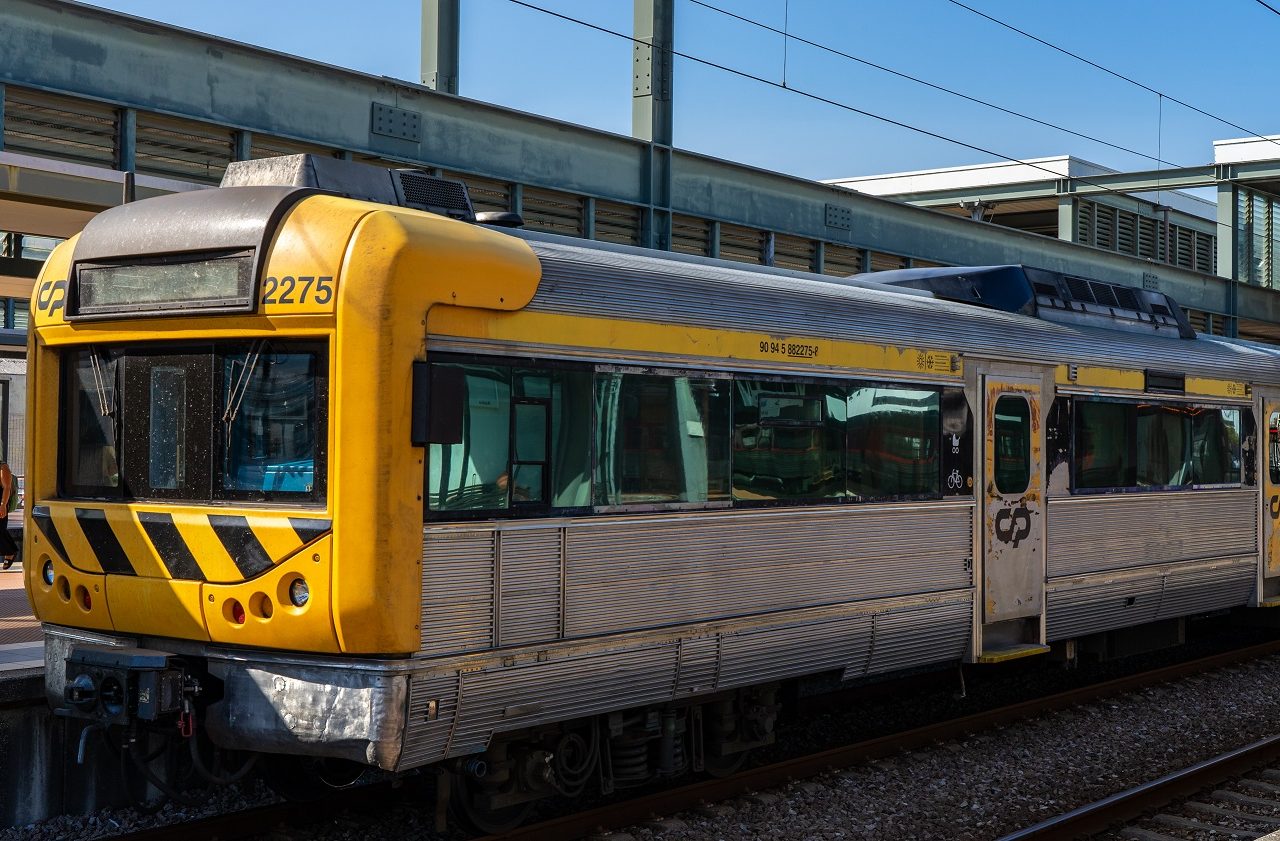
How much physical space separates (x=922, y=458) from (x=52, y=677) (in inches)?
211

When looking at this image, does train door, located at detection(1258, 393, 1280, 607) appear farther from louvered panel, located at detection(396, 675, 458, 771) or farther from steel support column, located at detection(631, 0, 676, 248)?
louvered panel, located at detection(396, 675, 458, 771)

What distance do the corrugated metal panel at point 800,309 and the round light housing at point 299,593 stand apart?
1.65 m

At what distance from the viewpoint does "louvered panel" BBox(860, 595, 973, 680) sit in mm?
8797

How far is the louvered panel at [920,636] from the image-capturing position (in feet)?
28.9

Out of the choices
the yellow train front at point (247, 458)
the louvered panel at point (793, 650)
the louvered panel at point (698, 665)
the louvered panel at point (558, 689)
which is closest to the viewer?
the yellow train front at point (247, 458)

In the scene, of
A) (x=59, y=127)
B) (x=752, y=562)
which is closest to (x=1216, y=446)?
(x=752, y=562)

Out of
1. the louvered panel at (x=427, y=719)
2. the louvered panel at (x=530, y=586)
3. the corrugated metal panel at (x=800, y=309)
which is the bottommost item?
the louvered panel at (x=427, y=719)

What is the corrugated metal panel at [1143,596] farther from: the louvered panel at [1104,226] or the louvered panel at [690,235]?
the louvered panel at [1104,226]

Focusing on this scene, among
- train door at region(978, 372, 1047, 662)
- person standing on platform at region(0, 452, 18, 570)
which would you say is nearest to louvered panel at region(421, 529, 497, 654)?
train door at region(978, 372, 1047, 662)

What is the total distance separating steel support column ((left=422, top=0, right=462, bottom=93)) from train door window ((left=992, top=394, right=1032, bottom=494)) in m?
6.87

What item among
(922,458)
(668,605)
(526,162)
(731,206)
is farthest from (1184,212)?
(668,605)

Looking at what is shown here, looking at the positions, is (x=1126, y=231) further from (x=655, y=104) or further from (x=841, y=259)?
(x=655, y=104)

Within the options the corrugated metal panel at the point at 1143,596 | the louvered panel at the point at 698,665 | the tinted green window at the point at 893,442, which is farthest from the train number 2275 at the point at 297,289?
the corrugated metal panel at the point at 1143,596

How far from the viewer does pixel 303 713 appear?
607 centimetres
